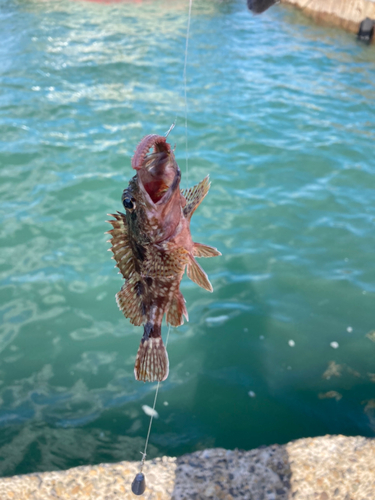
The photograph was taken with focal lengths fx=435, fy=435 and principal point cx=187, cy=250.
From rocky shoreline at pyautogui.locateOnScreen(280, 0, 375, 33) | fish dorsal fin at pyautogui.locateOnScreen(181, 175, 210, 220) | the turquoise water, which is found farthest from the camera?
rocky shoreline at pyautogui.locateOnScreen(280, 0, 375, 33)

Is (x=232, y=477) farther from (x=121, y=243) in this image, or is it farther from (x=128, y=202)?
(x=128, y=202)

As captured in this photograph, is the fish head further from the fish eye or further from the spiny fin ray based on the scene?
the spiny fin ray

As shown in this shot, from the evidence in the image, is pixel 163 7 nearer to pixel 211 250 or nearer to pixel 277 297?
pixel 277 297

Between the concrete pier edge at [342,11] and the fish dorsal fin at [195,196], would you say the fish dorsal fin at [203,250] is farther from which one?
the concrete pier edge at [342,11]

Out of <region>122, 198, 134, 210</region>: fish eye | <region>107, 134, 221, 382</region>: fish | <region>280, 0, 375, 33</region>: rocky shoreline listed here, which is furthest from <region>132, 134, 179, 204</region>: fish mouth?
<region>280, 0, 375, 33</region>: rocky shoreline

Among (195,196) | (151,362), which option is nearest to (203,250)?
(195,196)

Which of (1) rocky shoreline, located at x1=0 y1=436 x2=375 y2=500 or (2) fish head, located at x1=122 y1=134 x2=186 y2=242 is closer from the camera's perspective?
(2) fish head, located at x1=122 y1=134 x2=186 y2=242

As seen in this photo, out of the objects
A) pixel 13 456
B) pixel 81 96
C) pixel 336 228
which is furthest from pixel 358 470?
pixel 81 96

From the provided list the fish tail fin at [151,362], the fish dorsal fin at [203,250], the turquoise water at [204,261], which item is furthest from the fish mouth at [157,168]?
the turquoise water at [204,261]
